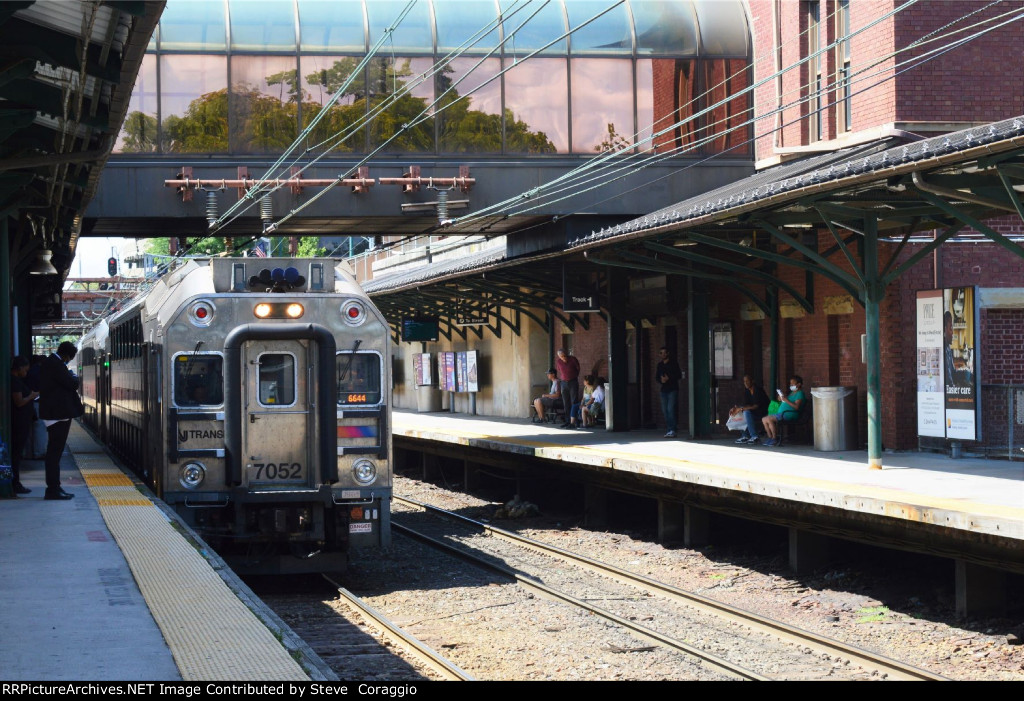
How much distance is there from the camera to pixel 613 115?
2512cm

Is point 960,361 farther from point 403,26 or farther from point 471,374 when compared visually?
point 471,374

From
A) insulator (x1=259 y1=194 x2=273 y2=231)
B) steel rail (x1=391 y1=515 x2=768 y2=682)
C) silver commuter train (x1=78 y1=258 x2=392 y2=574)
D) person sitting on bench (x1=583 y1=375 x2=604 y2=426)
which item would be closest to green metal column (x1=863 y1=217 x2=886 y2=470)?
steel rail (x1=391 y1=515 x2=768 y2=682)

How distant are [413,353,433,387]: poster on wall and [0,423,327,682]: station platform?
78.8 feet

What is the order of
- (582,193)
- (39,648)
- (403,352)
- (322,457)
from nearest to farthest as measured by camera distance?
(39,648)
(322,457)
(582,193)
(403,352)

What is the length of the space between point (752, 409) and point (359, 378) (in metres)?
8.13

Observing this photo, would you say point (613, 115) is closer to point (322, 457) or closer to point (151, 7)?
point (322, 457)

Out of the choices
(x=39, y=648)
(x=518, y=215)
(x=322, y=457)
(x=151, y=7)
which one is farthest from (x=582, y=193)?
(x=39, y=648)

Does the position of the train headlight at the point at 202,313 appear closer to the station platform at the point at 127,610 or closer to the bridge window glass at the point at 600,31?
the station platform at the point at 127,610

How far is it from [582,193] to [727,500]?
10.7 meters

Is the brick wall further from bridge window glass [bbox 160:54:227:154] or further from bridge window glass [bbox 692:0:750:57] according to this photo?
bridge window glass [bbox 160:54:227:154]

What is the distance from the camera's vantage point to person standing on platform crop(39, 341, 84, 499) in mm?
13109

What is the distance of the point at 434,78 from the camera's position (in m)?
24.4

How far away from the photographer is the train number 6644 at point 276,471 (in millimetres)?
12383

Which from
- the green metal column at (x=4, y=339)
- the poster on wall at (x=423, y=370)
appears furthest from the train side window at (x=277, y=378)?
the poster on wall at (x=423, y=370)
